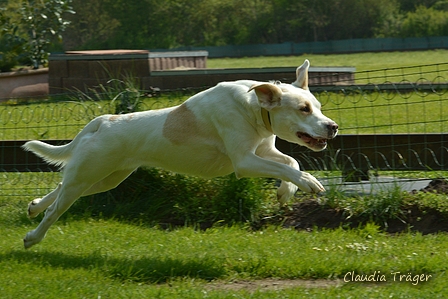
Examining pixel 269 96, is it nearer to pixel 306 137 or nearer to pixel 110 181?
pixel 306 137

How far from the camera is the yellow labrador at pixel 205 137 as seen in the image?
5.78m

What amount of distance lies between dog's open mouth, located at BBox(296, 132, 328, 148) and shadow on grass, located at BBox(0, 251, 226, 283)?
1.22m

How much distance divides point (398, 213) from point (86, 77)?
14710 mm

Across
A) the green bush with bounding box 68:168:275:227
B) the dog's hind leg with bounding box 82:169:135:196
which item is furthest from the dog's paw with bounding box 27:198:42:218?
the green bush with bounding box 68:168:275:227

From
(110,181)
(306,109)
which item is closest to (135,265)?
(110,181)

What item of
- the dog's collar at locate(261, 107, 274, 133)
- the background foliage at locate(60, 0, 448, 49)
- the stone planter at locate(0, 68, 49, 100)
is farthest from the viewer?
the background foliage at locate(60, 0, 448, 49)

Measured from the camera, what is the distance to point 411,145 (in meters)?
7.62

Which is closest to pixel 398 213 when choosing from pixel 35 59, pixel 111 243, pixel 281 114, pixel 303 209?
pixel 303 209

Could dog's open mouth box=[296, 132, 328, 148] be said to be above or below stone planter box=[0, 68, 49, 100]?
above

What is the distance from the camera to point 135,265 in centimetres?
570

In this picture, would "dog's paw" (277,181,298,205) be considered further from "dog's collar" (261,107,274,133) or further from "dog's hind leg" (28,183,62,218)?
"dog's hind leg" (28,183,62,218)

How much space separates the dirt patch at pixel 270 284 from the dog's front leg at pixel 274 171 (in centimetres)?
69

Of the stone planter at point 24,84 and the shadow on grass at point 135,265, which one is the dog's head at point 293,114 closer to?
the shadow on grass at point 135,265

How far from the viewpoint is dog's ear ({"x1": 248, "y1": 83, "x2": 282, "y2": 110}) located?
5.75 meters
